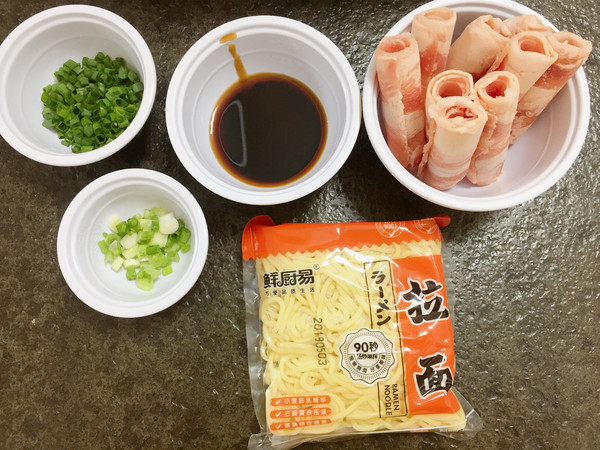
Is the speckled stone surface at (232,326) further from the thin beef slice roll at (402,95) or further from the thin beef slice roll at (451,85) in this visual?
the thin beef slice roll at (451,85)

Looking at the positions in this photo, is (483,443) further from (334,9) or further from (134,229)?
(334,9)

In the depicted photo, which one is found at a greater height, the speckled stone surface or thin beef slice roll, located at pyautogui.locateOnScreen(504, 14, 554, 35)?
thin beef slice roll, located at pyautogui.locateOnScreen(504, 14, 554, 35)

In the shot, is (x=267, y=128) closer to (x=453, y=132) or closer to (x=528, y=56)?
(x=453, y=132)

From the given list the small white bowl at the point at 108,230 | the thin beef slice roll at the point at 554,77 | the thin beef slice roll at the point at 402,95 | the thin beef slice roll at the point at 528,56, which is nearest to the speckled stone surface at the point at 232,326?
the small white bowl at the point at 108,230

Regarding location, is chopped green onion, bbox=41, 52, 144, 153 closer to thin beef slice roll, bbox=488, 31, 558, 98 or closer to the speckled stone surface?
the speckled stone surface

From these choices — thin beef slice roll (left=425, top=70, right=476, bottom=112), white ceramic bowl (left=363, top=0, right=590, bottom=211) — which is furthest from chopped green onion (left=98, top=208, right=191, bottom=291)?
thin beef slice roll (left=425, top=70, right=476, bottom=112)

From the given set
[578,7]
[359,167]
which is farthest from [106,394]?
[578,7]
